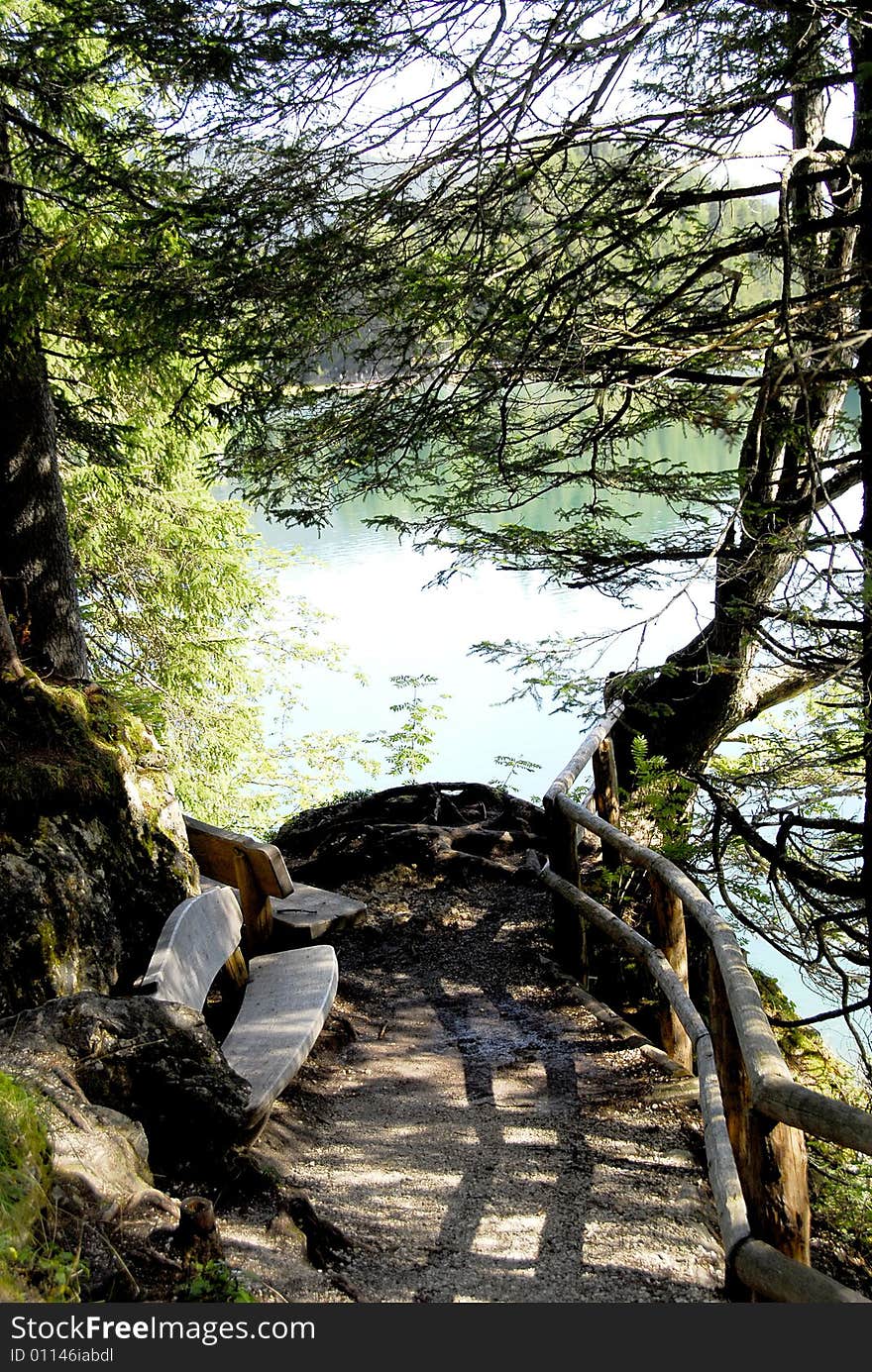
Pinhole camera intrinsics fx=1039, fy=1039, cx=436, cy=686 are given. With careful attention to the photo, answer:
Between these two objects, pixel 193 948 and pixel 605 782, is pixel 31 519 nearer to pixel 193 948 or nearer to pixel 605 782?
pixel 193 948

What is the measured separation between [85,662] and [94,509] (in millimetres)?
4725

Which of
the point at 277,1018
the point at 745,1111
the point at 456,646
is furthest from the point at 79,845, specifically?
the point at 456,646

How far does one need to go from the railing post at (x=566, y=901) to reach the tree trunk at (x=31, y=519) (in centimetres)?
344

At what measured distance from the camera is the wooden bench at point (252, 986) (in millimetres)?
3943

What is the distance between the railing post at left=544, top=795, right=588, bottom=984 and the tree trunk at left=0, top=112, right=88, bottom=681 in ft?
11.3

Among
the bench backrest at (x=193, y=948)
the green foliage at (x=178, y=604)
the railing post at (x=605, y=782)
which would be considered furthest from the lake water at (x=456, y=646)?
the bench backrest at (x=193, y=948)

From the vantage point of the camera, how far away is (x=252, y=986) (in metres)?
5.05

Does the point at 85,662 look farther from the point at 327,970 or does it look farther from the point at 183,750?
the point at 183,750

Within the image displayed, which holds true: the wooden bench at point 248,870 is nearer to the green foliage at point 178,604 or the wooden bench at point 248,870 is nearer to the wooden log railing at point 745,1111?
the wooden log railing at point 745,1111

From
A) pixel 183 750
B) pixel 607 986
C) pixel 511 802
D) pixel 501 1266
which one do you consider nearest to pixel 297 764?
pixel 183 750

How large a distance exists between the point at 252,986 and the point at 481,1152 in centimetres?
141

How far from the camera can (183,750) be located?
520 inches

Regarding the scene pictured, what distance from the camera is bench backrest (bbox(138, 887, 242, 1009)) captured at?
395cm

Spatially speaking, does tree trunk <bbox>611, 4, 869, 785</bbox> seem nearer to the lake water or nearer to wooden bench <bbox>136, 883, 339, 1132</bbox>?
wooden bench <bbox>136, 883, 339, 1132</bbox>
